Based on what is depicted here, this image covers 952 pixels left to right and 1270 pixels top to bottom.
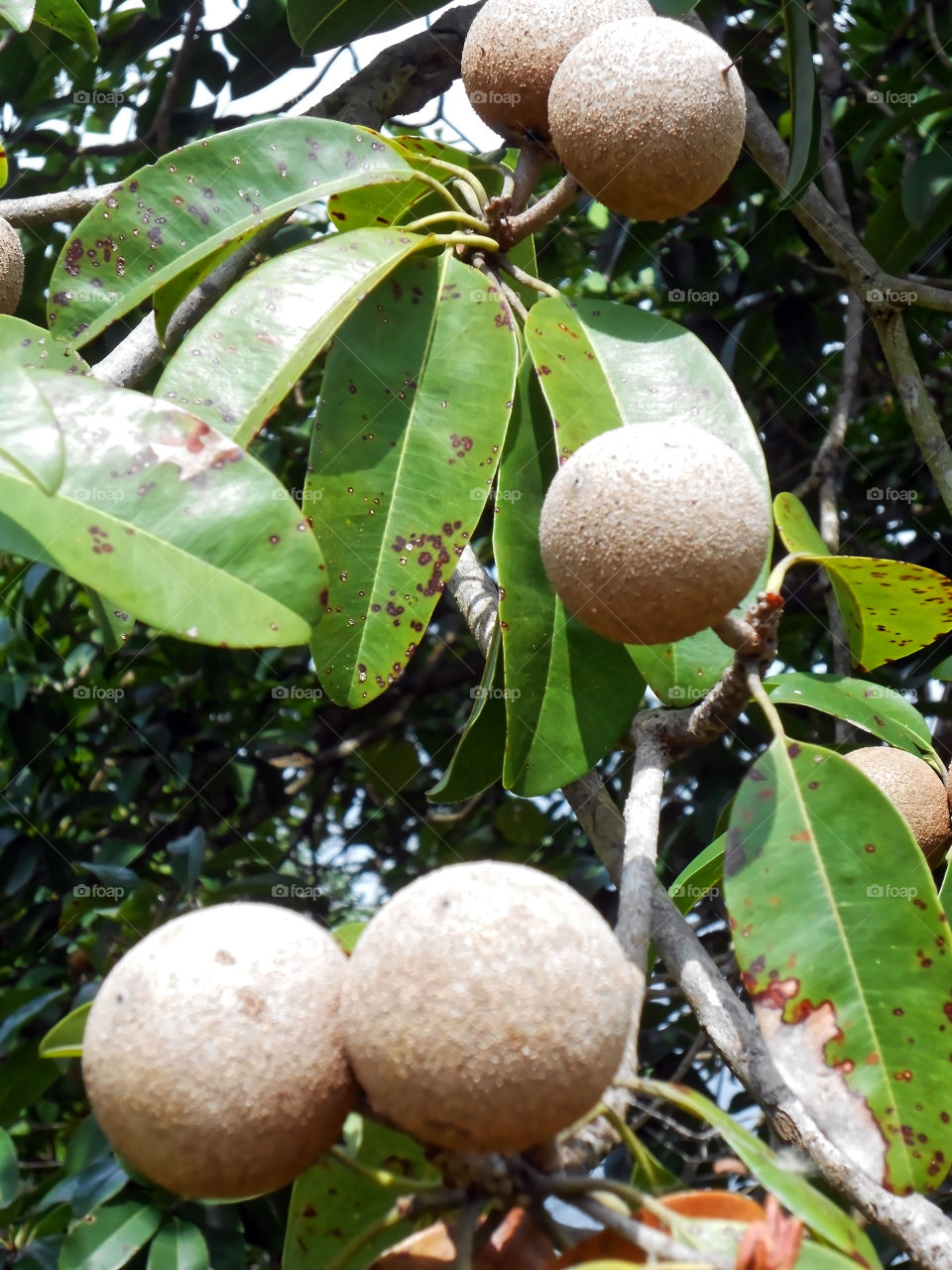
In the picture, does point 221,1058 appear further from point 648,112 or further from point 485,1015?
point 648,112

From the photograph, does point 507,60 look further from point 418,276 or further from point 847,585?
point 847,585

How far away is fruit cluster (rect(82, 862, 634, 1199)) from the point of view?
73 cm

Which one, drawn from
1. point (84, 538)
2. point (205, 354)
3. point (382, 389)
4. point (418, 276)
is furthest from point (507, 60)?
point (84, 538)

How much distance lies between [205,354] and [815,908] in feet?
2.41

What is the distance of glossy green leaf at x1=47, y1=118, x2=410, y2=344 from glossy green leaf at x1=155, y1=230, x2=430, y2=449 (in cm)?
14

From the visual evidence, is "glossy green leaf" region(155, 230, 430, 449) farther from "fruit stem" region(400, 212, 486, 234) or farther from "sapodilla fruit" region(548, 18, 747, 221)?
"sapodilla fruit" region(548, 18, 747, 221)

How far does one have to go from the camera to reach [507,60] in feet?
4.90

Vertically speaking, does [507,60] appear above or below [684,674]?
above

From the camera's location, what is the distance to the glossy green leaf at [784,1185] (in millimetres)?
817
